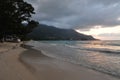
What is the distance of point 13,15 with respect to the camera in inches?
1742

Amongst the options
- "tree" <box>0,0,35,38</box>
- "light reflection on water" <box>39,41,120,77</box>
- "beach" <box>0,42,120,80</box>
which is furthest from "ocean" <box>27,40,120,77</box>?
"tree" <box>0,0,35,38</box>

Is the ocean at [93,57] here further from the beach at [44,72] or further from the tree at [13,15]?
the tree at [13,15]

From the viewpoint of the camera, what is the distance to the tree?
39469 millimetres

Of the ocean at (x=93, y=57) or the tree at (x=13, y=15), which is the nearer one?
the ocean at (x=93, y=57)

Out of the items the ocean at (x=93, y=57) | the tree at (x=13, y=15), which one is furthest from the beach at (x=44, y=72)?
the tree at (x=13, y=15)

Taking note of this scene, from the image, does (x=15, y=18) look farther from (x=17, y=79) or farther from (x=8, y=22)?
(x=17, y=79)

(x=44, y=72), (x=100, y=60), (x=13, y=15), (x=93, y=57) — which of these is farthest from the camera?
(x=13, y=15)

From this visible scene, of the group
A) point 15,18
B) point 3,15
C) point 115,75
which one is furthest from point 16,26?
point 115,75

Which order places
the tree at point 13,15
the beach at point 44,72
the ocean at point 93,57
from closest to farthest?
the beach at point 44,72 → the ocean at point 93,57 → the tree at point 13,15

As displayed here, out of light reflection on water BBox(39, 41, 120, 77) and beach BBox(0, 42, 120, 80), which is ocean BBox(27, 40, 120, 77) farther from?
beach BBox(0, 42, 120, 80)

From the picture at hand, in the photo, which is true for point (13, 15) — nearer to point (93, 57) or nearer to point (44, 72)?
point (93, 57)

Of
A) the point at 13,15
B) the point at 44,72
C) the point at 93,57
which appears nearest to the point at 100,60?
the point at 93,57

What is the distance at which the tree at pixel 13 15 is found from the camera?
39469 millimetres

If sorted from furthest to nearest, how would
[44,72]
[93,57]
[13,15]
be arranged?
[13,15]
[93,57]
[44,72]
